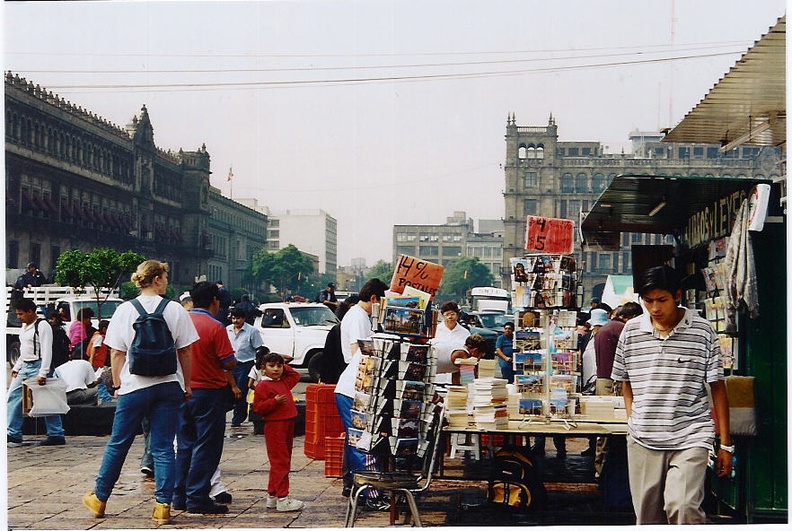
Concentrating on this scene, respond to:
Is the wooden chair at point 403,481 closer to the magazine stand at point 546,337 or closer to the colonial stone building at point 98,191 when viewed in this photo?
the magazine stand at point 546,337

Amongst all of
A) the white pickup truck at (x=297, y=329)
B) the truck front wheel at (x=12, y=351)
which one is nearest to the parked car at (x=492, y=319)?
the white pickup truck at (x=297, y=329)

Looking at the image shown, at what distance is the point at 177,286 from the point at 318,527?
61745 millimetres

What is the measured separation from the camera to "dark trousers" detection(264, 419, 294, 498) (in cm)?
706

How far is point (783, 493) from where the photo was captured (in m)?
6.30

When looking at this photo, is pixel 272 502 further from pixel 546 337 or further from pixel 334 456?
pixel 546 337

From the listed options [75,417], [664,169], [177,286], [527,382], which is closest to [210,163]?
[177,286]

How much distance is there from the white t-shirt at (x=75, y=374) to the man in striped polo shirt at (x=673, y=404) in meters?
7.61

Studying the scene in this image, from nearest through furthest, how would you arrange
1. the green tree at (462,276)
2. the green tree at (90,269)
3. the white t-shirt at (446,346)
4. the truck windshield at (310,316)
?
the white t-shirt at (446,346)
the truck windshield at (310,316)
the green tree at (90,269)
the green tree at (462,276)

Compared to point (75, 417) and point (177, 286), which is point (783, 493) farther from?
point (177, 286)

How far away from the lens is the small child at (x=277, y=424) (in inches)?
278

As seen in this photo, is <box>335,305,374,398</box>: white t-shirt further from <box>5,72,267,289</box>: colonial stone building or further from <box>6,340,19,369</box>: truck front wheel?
<box>5,72,267,289</box>: colonial stone building

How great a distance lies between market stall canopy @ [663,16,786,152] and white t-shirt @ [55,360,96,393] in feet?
22.8

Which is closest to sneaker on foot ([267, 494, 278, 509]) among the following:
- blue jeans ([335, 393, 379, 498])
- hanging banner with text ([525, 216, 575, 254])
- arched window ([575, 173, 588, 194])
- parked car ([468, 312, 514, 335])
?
blue jeans ([335, 393, 379, 498])

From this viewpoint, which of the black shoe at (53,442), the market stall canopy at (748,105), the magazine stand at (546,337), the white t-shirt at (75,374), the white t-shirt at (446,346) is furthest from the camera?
the white t-shirt at (75,374)
